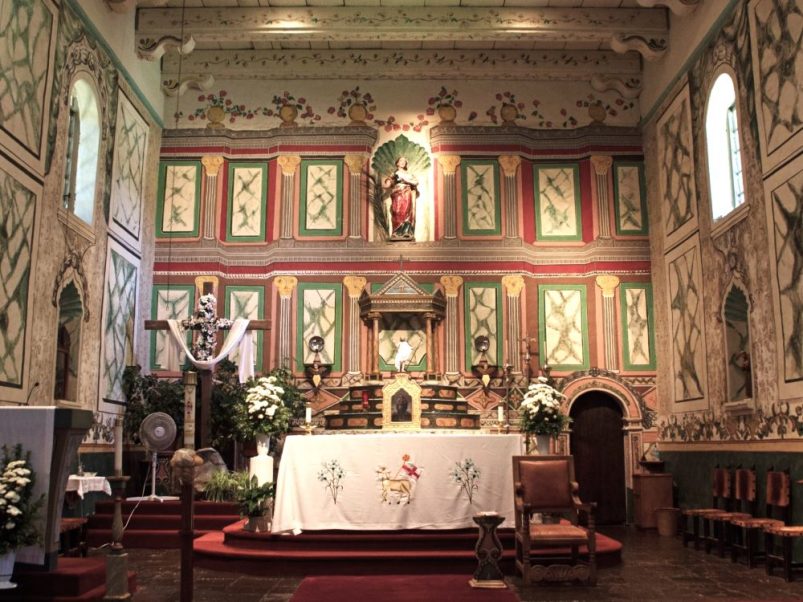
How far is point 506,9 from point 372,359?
642 centimetres

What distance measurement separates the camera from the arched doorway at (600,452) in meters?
14.0

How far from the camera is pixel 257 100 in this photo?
15602 millimetres

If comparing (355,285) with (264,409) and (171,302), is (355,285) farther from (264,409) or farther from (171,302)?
(264,409)

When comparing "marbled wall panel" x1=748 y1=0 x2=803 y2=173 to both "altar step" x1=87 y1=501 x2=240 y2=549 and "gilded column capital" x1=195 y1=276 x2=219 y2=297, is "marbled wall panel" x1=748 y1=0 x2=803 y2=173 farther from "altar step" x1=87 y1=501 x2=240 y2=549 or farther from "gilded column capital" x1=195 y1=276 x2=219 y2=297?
"gilded column capital" x1=195 y1=276 x2=219 y2=297

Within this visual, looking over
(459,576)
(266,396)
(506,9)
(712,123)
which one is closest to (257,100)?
(506,9)

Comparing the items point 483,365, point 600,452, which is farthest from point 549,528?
point 600,452

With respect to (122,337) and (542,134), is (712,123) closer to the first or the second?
(542,134)

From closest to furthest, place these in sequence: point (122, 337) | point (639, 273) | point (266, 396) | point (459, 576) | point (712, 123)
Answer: point (459, 576) < point (266, 396) < point (712, 123) < point (122, 337) < point (639, 273)

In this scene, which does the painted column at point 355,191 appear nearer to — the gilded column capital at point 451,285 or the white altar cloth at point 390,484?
the gilded column capital at point 451,285

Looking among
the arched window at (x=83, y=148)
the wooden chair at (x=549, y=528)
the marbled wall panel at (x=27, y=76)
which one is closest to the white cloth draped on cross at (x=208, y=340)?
the arched window at (x=83, y=148)

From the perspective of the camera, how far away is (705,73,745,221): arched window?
1200 centimetres

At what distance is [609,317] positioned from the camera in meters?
14.6

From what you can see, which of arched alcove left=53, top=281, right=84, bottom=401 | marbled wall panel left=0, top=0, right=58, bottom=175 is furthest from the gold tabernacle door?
marbled wall panel left=0, top=0, right=58, bottom=175

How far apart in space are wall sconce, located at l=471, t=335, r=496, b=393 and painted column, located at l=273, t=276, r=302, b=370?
3172 millimetres
